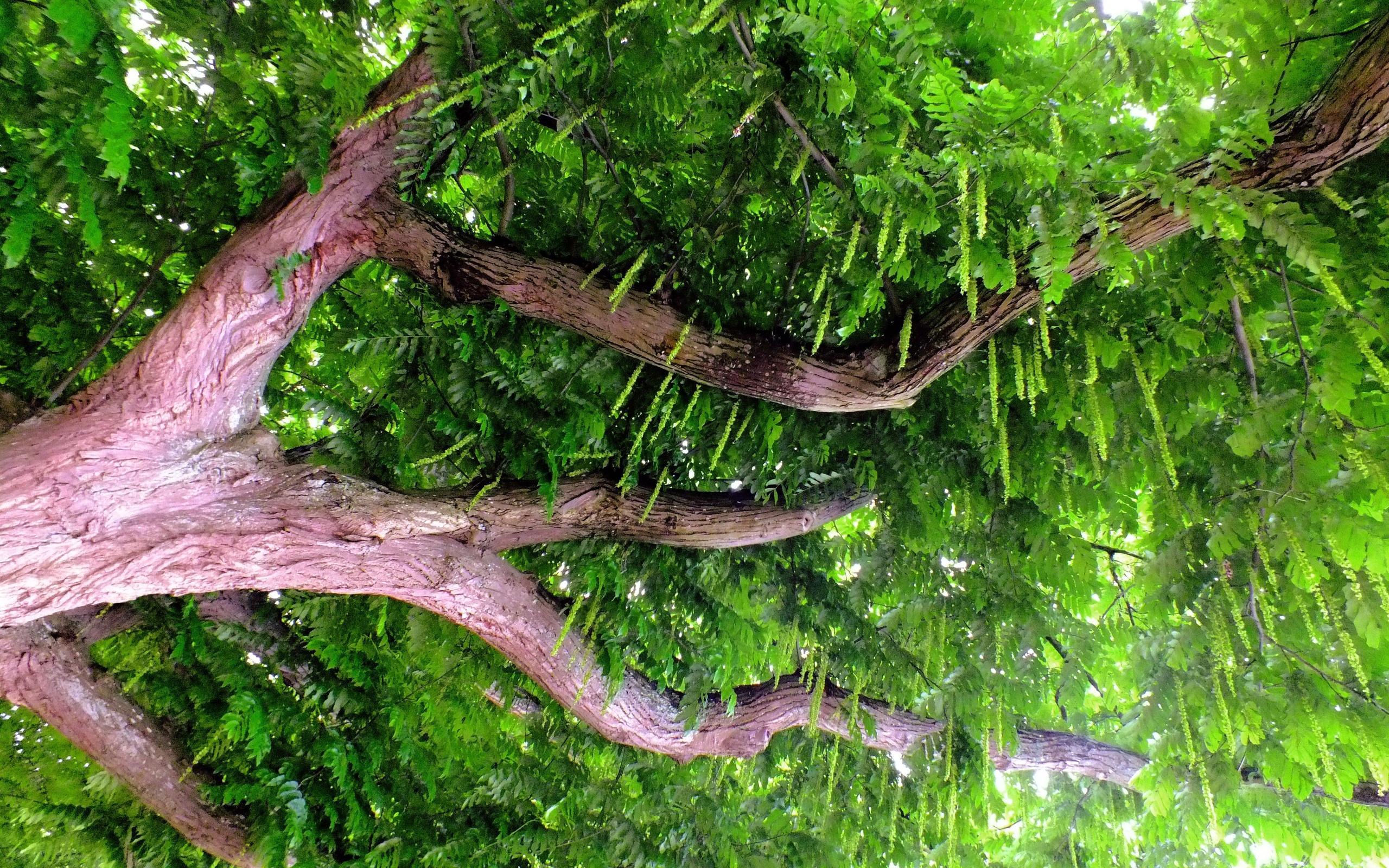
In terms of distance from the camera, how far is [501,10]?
6.70 ft

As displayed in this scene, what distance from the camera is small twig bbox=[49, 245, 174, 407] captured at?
2295 millimetres

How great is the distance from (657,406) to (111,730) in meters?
2.51

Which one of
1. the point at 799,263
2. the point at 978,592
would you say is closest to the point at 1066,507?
the point at 978,592

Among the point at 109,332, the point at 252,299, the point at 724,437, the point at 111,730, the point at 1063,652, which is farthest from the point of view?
the point at 1063,652

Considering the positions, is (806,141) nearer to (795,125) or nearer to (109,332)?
(795,125)

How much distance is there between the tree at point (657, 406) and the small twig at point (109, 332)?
0.06 metres

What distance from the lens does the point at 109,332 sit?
238cm

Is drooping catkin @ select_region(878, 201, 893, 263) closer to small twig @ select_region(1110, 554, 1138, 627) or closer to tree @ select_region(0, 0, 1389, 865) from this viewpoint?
tree @ select_region(0, 0, 1389, 865)

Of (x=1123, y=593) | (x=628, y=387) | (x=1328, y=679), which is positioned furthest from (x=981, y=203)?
(x=1123, y=593)

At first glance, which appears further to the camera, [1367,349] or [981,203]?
[1367,349]

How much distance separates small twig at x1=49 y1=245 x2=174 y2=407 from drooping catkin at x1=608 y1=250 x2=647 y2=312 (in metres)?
1.50

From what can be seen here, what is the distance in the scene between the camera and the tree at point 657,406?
1.82 meters

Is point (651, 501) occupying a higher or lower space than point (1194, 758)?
higher

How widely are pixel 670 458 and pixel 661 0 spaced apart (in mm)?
1774
